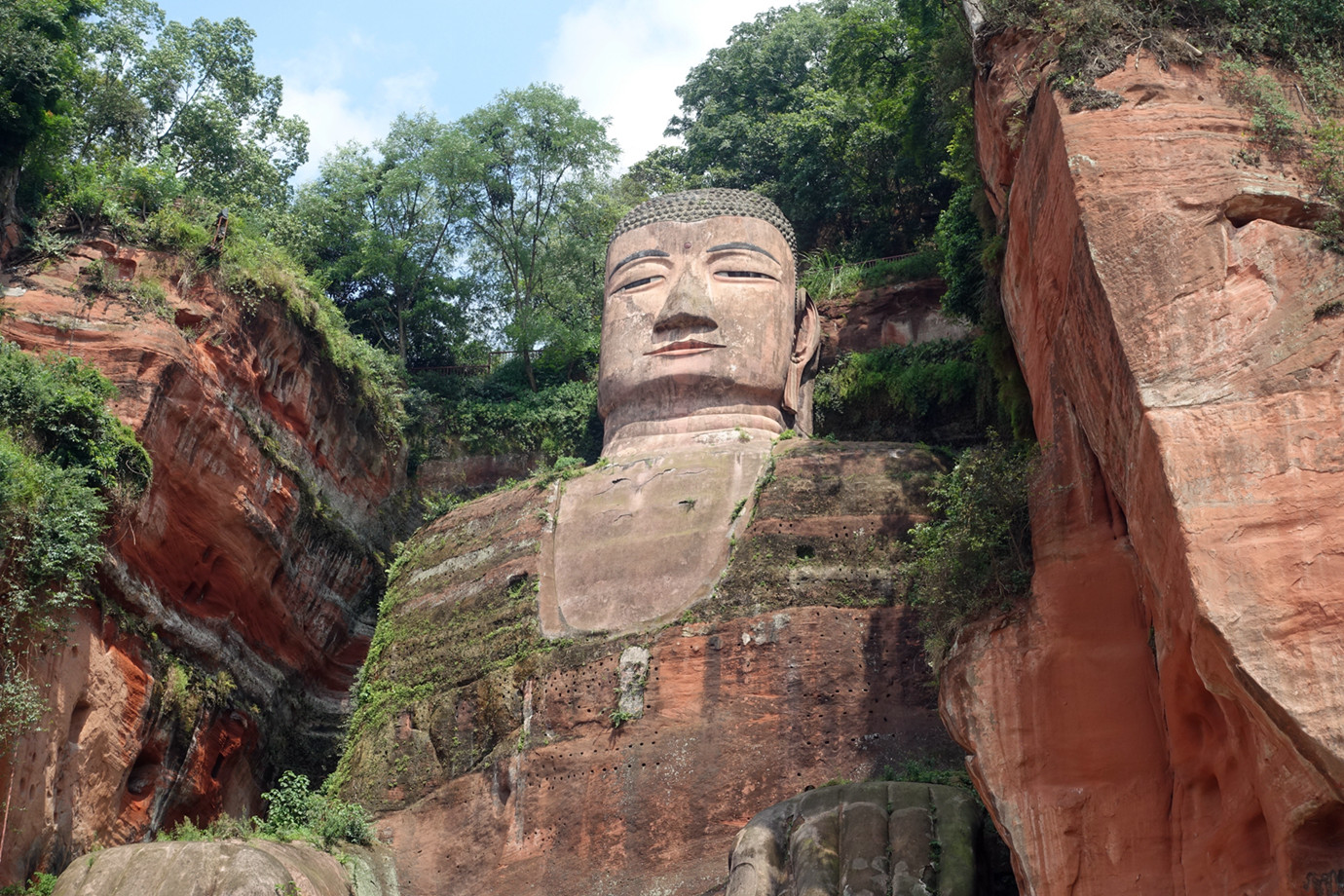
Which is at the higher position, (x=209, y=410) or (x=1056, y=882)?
(x=209, y=410)

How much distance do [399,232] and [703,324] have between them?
8382mm

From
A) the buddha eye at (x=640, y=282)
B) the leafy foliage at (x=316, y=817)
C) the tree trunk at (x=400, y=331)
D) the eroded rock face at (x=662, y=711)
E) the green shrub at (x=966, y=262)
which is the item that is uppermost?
the tree trunk at (x=400, y=331)

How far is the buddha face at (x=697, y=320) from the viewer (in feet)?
58.7

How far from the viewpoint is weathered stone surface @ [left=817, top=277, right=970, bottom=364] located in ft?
70.0

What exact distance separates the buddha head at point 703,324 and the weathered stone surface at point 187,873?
24.6 ft

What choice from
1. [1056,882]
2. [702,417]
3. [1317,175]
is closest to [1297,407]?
[1317,175]

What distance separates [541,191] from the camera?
24.6 metres

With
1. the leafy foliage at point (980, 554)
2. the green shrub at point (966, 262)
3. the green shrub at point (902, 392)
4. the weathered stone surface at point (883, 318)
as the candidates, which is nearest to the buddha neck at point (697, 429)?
the green shrub at point (902, 392)

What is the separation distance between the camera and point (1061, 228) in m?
10.0

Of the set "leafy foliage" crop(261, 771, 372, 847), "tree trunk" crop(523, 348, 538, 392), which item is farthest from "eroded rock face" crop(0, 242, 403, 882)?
"tree trunk" crop(523, 348, 538, 392)

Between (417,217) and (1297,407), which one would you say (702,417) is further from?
(1297,407)

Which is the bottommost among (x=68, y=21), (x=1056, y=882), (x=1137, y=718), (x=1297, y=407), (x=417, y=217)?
(x=1056, y=882)

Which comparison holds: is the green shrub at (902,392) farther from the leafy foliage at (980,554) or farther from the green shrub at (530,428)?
the leafy foliage at (980,554)

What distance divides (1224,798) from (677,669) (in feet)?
22.2
